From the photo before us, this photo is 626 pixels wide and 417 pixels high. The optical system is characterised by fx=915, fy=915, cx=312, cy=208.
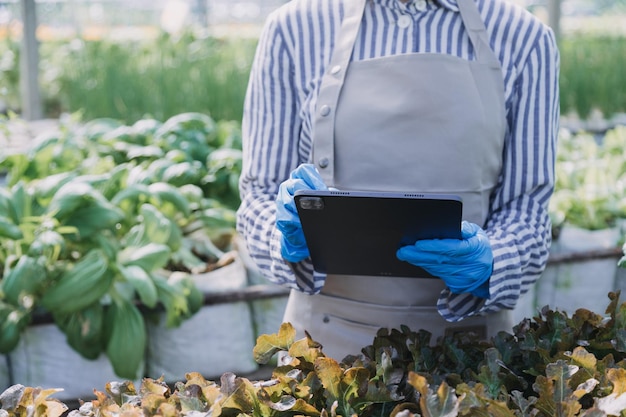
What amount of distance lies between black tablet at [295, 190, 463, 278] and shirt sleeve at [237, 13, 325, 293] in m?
0.13

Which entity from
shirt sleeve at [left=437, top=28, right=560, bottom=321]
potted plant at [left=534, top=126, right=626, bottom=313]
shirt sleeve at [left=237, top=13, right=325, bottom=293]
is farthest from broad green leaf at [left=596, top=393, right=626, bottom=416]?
potted plant at [left=534, top=126, right=626, bottom=313]

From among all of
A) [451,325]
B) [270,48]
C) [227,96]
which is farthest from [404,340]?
[227,96]

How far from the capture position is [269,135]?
157cm

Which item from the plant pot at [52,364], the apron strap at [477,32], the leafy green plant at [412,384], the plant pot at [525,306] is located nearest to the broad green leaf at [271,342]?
the leafy green plant at [412,384]

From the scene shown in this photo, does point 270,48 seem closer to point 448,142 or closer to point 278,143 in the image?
point 278,143

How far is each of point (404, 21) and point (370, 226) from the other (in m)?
0.41

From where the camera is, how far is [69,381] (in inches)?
105

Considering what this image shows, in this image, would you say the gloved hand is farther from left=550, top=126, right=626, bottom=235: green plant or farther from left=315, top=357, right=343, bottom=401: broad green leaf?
left=550, top=126, right=626, bottom=235: green plant

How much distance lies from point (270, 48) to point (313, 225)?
0.38 meters

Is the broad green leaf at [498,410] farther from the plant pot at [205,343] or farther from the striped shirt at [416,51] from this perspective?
the plant pot at [205,343]

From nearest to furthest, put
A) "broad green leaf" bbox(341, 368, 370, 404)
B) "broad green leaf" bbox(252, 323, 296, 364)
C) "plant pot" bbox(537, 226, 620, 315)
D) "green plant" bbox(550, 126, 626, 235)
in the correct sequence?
Result: 1. "broad green leaf" bbox(341, 368, 370, 404)
2. "broad green leaf" bbox(252, 323, 296, 364)
3. "plant pot" bbox(537, 226, 620, 315)
4. "green plant" bbox(550, 126, 626, 235)

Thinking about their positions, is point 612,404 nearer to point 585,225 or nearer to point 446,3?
point 446,3

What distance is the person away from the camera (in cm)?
151

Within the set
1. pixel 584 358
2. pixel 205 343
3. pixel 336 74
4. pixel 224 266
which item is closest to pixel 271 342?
pixel 584 358
